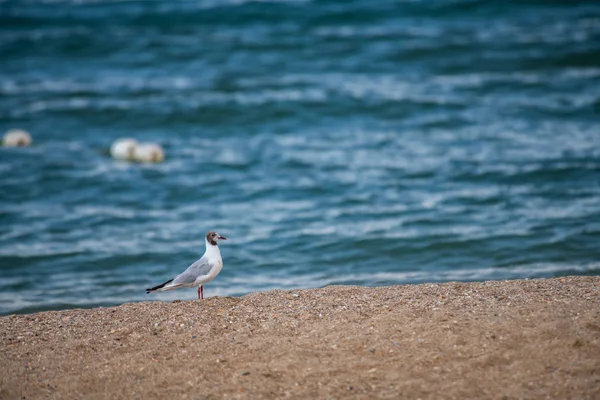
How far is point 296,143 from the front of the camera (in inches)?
558

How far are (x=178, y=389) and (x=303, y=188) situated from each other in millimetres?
7340

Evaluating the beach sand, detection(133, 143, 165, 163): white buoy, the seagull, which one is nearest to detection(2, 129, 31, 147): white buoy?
detection(133, 143, 165, 163): white buoy

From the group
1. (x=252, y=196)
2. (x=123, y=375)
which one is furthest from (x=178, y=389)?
(x=252, y=196)

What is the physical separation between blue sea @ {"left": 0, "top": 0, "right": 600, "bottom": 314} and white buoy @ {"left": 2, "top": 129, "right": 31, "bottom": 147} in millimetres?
273

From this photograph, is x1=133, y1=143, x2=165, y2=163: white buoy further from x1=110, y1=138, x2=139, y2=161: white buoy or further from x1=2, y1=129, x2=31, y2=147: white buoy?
x1=2, y1=129, x2=31, y2=147: white buoy

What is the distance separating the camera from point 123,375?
5.06 meters

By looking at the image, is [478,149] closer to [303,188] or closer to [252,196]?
[303,188]

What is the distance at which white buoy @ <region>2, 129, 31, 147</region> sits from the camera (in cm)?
1444

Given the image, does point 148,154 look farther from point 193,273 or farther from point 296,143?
point 193,273

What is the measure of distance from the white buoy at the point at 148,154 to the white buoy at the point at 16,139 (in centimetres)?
256

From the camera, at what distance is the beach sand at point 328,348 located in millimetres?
4730

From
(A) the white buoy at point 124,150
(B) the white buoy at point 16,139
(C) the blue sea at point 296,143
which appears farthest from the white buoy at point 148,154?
(B) the white buoy at point 16,139

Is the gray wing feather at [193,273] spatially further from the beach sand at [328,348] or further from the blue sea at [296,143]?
the blue sea at [296,143]

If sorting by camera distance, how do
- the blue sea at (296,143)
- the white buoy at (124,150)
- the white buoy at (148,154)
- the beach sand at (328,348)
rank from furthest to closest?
the white buoy at (124,150) → the white buoy at (148,154) → the blue sea at (296,143) → the beach sand at (328,348)
